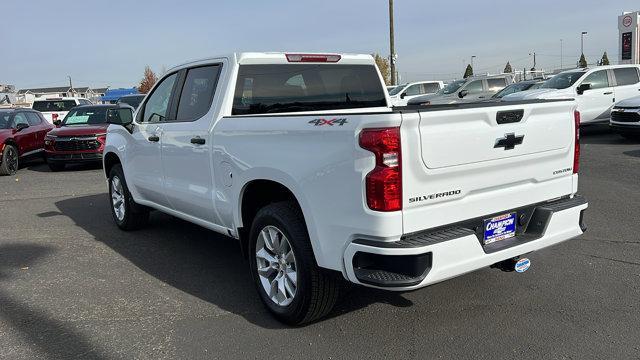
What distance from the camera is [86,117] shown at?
13.8 metres

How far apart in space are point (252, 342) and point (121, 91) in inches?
2026

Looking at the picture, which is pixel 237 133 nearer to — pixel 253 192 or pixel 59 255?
pixel 253 192

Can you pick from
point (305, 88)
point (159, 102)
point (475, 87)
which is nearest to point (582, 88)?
point (475, 87)

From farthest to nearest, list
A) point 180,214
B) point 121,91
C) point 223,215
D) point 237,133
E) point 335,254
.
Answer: point 121,91 < point 180,214 < point 223,215 < point 237,133 < point 335,254

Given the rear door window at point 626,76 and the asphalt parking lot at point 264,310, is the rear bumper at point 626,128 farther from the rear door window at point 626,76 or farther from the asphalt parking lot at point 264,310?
the asphalt parking lot at point 264,310

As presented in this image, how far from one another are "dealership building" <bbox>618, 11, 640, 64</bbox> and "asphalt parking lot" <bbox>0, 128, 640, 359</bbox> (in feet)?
103

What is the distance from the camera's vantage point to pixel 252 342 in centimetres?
356

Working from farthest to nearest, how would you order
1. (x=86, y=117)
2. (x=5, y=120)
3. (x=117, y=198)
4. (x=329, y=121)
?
(x=86, y=117) → (x=5, y=120) → (x=117, y=198) → (x=329, y=121)

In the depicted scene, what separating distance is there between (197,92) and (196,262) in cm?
170

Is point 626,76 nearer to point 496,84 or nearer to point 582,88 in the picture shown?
point 582,88

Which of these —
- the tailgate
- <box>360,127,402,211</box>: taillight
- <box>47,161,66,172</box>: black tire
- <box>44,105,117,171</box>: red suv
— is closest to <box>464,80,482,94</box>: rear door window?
<box>44,105,117,171</box>: red suv

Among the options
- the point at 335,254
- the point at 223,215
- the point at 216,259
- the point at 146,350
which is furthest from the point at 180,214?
the point at 335,254

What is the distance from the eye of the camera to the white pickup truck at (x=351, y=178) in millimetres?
2984

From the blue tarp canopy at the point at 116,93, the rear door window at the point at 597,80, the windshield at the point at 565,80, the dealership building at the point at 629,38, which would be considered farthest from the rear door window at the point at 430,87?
the blue tarp canopy at the point at 116,93
